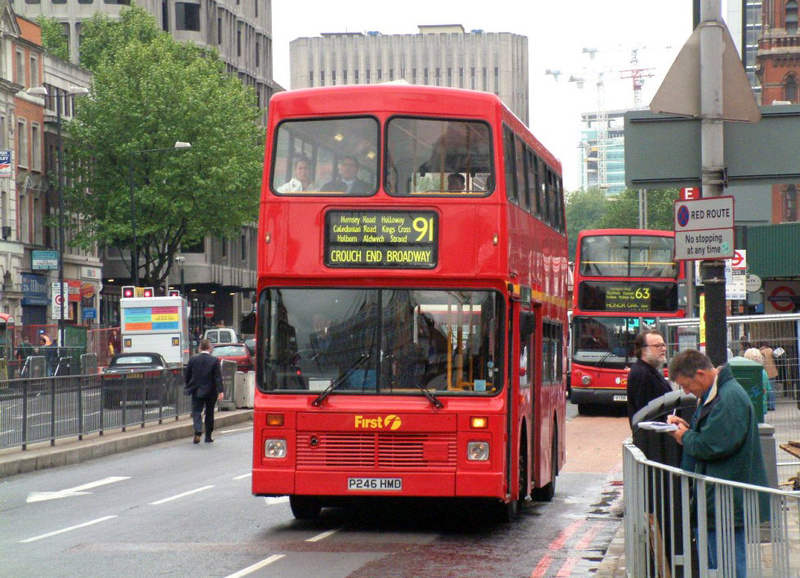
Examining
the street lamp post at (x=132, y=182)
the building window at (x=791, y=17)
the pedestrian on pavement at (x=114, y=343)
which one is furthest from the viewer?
the building window at (x=791, y=17)

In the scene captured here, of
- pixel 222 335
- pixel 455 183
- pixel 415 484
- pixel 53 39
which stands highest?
pixel 53 39

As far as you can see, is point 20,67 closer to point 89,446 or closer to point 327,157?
point 89,446

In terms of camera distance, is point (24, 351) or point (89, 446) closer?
point (89, 446)

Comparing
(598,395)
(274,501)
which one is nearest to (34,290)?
(598,395)

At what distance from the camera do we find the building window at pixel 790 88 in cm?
7981

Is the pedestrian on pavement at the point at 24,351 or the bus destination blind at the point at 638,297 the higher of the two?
the bus destination blind at the point at 638,297

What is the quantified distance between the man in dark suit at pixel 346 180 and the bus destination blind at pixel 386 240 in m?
0.21

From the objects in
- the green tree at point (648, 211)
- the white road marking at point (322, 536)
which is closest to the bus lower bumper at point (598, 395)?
the white road marking at point (322, 536)

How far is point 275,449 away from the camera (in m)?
12.8

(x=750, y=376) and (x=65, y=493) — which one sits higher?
(x=750, y=376)

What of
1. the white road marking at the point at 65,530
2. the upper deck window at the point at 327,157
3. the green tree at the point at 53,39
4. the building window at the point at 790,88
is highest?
the green tree at the point at 53,39

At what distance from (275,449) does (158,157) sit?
5240cm

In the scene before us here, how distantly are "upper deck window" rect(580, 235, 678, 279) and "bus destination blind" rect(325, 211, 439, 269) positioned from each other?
2030 centimetres

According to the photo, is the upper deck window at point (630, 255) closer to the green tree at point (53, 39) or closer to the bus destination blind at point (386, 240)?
the bus destination blind at point (386, 240)
